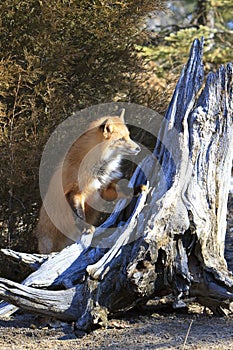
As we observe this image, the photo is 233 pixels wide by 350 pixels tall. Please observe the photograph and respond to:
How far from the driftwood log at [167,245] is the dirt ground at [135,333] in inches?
5.3


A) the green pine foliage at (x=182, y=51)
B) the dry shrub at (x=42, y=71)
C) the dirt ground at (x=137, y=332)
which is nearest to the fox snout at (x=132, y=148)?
the dry shrub at (x=42, y=71)

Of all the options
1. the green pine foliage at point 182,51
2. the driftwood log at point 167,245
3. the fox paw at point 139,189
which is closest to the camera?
the driftwood log at point 167,245

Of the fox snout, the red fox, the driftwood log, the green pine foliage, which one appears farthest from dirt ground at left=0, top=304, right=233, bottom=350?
the green pine foliage

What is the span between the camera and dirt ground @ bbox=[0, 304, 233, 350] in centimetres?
418

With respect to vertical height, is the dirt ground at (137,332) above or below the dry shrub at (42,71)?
below

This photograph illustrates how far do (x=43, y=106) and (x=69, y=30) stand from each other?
0.93m

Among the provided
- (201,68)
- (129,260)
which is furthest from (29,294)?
(201,68)

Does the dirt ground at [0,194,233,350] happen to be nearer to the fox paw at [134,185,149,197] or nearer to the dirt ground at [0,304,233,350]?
the dirt ground at [0,304,233,350]

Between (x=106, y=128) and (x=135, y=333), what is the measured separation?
8.81 feet

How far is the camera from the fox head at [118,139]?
6555 mm

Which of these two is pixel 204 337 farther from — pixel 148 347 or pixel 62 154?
pixel 62 154

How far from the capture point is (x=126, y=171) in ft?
23.1

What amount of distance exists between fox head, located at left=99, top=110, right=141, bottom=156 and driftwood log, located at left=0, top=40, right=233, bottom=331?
0.94 metres

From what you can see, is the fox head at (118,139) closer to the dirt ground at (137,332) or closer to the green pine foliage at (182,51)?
the dirt ground at (137,332)
